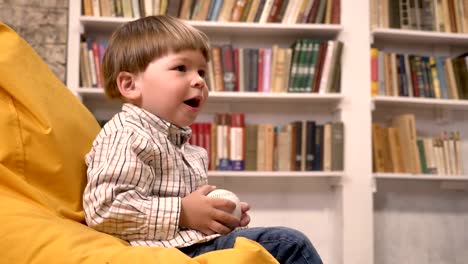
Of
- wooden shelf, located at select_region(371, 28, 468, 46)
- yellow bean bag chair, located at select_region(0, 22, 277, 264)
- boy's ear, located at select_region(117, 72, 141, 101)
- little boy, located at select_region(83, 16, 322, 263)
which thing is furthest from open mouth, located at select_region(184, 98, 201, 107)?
wooden shelf, located at select_region(371, 28, 468, 46)

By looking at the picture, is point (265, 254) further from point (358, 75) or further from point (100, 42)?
point (100, 42)

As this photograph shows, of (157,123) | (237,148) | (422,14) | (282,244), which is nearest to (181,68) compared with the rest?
(157,123)

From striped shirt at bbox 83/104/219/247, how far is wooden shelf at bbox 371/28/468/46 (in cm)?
222

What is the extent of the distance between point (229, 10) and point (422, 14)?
1.17 meters

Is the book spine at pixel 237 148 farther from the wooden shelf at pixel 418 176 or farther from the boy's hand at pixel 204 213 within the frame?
the boy's hand at pixel 204 213

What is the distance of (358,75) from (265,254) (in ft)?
7.67

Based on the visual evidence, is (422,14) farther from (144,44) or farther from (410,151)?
(144,44)

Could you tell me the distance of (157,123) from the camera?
1.30 metres

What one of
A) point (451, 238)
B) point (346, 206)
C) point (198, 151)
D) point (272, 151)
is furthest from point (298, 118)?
point (198, 151)

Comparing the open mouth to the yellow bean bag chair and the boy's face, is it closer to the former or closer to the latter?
the boy's face

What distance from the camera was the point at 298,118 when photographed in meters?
3.29

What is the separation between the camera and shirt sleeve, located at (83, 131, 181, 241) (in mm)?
1064

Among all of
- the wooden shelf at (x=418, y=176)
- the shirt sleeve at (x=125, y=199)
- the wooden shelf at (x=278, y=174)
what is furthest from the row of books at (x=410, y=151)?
the shirt sleeve at (x=125, y=199)

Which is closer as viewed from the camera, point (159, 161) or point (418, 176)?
point (159, 161)
